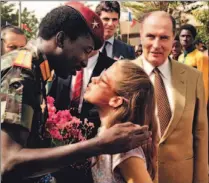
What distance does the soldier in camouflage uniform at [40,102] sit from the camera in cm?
205

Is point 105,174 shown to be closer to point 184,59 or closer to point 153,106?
point 153,106

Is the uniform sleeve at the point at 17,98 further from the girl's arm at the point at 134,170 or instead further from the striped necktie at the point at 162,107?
the striped necktie at the point at 162,107


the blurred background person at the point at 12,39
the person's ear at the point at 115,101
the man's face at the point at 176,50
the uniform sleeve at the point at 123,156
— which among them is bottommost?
the man's face at the point at 176,50

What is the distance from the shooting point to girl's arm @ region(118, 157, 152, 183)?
247cm

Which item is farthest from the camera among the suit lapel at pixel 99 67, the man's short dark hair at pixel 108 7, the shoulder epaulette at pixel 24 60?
the man's short dark hair at pixel 108 7

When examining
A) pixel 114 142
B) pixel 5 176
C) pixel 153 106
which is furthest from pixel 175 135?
pixel 5 176

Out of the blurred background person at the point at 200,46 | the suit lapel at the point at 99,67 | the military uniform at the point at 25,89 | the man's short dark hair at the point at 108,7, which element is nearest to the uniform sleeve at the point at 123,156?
the military uniform at the point at 25,89

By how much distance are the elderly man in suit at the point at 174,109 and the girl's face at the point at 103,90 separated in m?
0.90

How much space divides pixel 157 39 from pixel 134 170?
1.55 metres

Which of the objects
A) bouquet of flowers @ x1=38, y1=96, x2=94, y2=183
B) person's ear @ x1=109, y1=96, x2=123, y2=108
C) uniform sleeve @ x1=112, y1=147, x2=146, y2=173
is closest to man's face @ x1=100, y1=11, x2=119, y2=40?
bouquet of flowers @ x1=38, y1=96, x2=94, y2=183

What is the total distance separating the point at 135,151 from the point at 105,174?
22 cm

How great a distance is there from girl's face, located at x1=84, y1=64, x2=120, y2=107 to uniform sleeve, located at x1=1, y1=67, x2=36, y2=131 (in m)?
0.68

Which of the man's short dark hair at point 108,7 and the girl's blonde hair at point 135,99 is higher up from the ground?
the man's short dark hair at point 108,7

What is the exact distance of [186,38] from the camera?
8008 mm
